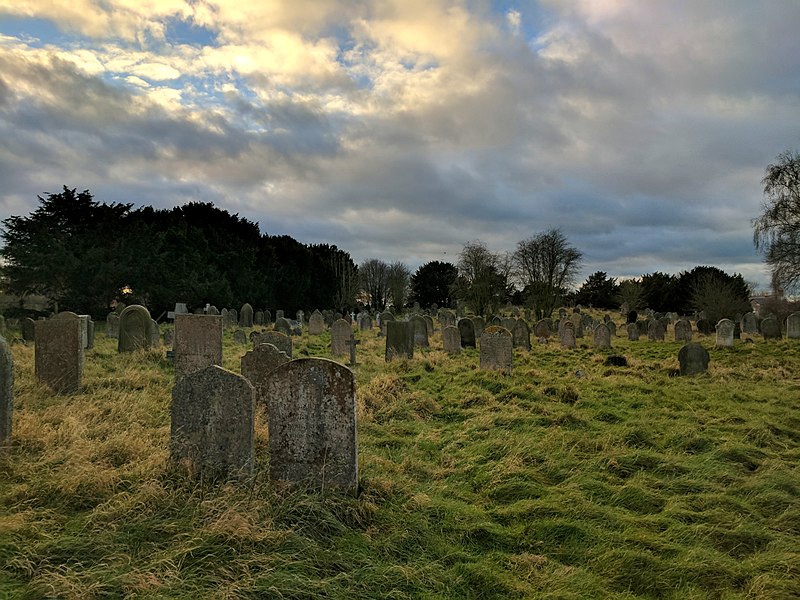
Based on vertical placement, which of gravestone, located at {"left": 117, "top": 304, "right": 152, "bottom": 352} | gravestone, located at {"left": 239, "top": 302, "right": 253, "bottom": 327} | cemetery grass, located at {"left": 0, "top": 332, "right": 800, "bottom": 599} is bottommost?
cemetery grass, located at {"left": 0, "top": 332, "right": 800, "bottom": 599}

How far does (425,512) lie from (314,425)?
4.10 feet

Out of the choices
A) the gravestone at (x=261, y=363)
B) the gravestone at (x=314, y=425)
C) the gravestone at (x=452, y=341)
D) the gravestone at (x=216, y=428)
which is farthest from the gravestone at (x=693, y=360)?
the gravestone at (x=216, y=428)

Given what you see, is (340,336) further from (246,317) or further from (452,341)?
(246,317)

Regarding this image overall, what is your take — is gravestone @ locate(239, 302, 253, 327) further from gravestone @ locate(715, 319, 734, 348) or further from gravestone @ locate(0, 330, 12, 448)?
gravestone @ locate(0, 330, 12, 448)

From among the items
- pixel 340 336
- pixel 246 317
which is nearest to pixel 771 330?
pixel 340 336

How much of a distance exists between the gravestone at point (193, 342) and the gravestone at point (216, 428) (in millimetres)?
4339

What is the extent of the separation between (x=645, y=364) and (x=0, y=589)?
13.8 m

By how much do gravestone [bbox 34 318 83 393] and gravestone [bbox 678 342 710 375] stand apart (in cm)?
1254

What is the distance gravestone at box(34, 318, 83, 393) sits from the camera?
297 inches

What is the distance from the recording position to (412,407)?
26.6 ft

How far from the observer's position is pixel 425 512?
13.9 ft

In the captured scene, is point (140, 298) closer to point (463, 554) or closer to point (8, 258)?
point (8, 258)

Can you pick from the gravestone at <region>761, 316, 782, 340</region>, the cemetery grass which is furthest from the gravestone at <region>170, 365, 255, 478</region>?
the gravestone at <region>761, 316, 782, 340</region>

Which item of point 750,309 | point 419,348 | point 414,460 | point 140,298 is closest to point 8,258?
point 140,298
